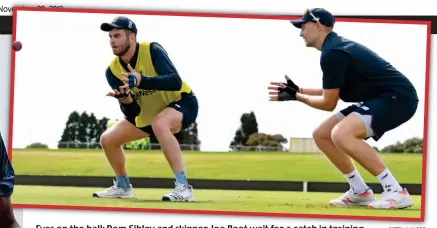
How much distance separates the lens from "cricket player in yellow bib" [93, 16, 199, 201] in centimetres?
743

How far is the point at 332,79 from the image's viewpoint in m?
7.02

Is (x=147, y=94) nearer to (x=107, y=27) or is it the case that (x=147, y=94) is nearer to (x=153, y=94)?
(x=153, y=94)

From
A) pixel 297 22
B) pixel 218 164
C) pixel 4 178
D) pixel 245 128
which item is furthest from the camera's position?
pixel 218 164

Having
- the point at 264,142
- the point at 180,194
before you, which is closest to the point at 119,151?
the point at 180,194

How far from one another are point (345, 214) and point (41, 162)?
9.70 ft

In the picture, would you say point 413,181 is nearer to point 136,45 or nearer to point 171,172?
point 171,172

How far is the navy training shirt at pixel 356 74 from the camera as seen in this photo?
7020 millimetres

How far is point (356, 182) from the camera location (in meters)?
7.32

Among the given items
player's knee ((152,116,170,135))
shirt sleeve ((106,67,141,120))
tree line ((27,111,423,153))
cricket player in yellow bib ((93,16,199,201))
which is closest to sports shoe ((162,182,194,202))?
cricket player in yellow bib ((93,16,199,201))

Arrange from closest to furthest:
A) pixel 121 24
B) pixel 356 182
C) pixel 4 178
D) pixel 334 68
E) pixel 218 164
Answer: pixel 4 178 → pixel 334 68 → pixel 356 182 → pixel 121 24 → pixel 218 164

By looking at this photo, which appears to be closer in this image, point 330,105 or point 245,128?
point 330,105

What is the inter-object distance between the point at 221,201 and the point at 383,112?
1.63m

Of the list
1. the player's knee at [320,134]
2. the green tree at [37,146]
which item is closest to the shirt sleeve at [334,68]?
the player's knee at [320,134]

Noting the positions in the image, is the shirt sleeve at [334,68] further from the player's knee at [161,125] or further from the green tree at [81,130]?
the green tree at [81,130]
